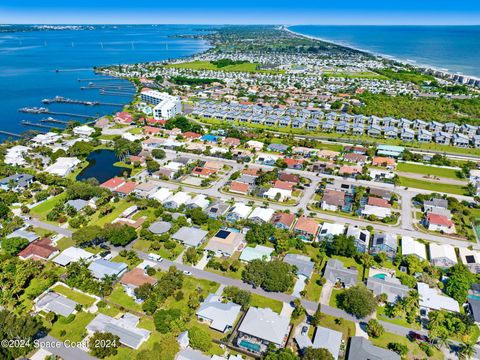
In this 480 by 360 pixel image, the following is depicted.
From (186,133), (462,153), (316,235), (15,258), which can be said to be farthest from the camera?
(186,133)

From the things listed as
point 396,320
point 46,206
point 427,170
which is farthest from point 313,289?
point 427,170

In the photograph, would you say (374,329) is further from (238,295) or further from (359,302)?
(238,295)

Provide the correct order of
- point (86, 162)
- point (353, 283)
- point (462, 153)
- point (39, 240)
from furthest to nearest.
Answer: point (462, 153) < point (86, 162) < point (39, 240) < point (353, 283)

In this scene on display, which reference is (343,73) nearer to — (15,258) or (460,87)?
(460,87)

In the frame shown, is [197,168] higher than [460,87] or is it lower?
lower

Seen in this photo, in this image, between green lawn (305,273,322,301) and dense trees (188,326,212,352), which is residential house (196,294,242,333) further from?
green lawn (305,273,322,301)

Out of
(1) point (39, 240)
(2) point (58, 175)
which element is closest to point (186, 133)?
(2) point (58, 175)

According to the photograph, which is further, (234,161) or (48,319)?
(234,161)
